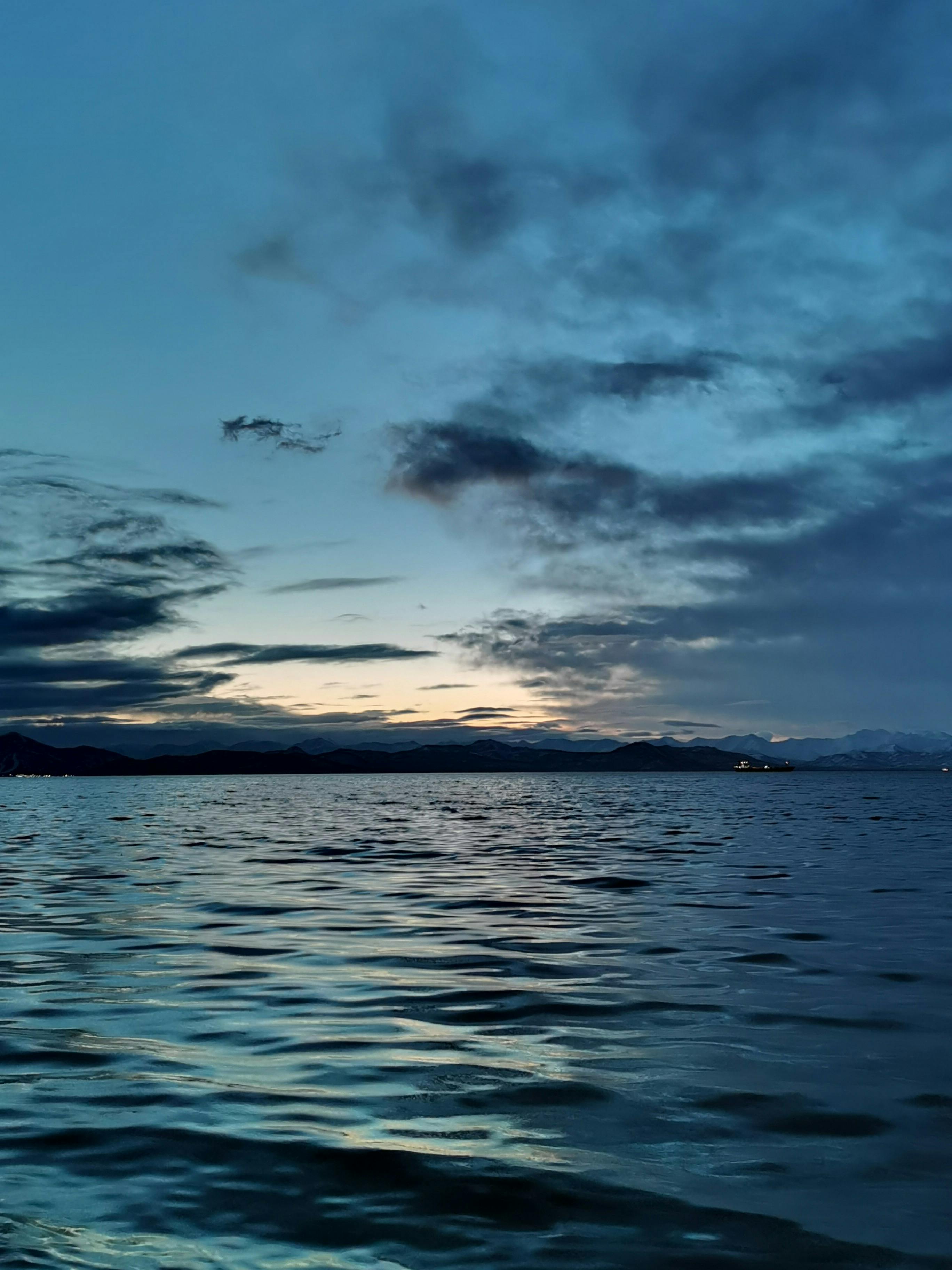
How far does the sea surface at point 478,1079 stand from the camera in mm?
5852

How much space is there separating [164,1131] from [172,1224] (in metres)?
A: 1.71

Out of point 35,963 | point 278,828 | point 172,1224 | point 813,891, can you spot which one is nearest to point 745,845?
point 813,891

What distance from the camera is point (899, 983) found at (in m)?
13.2

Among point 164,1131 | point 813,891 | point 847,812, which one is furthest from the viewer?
point 847,812

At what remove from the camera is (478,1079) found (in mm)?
8891

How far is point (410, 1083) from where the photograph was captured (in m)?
8.80

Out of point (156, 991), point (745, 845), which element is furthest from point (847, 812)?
point (156, 991)

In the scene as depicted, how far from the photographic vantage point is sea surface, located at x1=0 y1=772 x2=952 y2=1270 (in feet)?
19.2

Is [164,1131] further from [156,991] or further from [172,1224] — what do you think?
[156,991]

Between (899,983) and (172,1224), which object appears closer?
(172,1224)

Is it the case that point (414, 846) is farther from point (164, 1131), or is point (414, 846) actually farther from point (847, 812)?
point (847, 812)

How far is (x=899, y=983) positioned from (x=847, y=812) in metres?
63.7

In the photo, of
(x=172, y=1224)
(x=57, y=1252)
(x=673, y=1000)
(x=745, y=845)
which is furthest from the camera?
(x=745, y=845)

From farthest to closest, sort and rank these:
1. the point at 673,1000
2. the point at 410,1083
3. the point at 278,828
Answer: the point at 278,828 → the point at 673,1000 → the point at 410,1083
